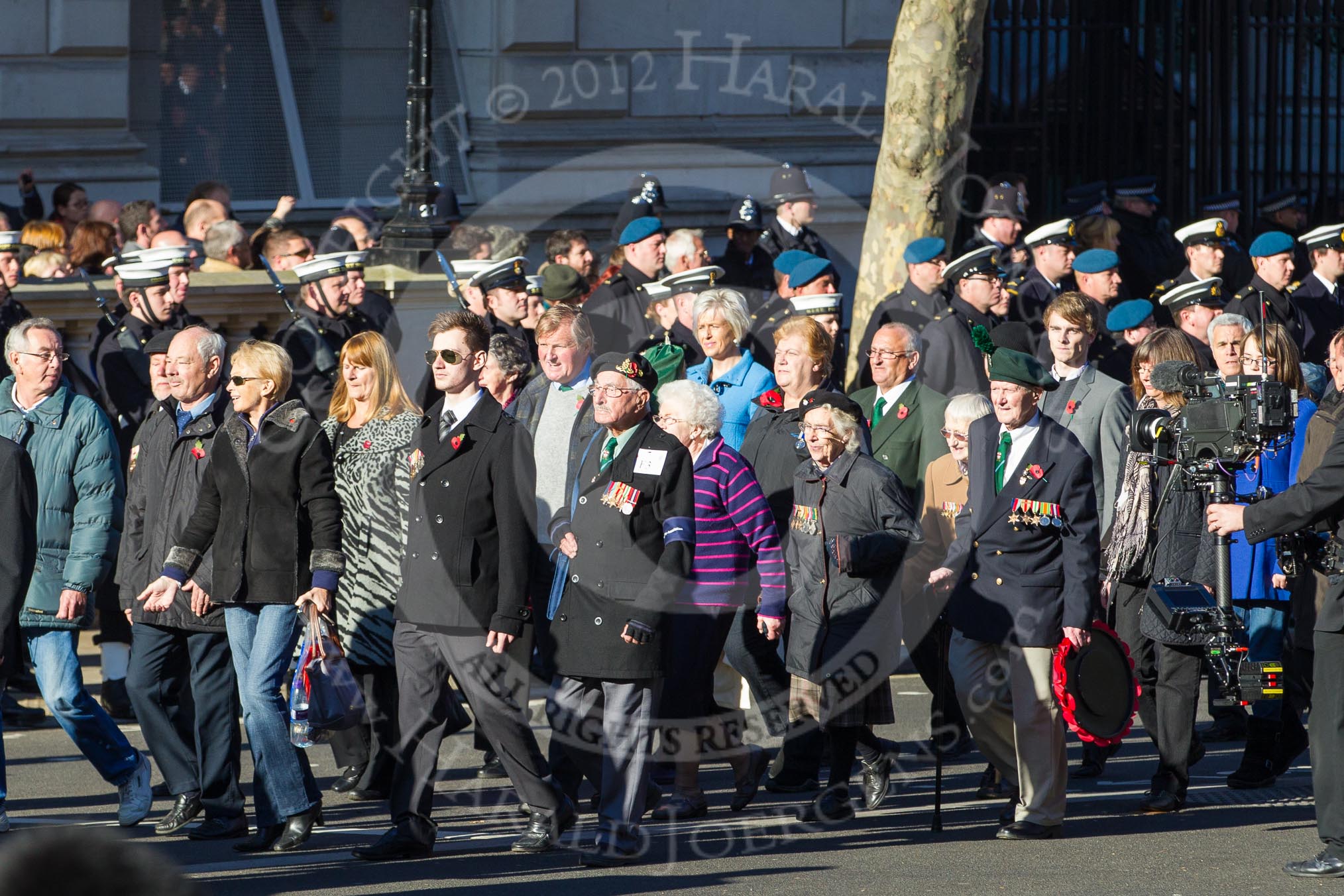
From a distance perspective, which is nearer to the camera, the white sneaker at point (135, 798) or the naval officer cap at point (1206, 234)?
the white sneaker at point (135, 798)

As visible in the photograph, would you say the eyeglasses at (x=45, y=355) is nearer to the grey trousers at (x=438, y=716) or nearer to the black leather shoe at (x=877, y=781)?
the grey trousers at (x=438, y=716)

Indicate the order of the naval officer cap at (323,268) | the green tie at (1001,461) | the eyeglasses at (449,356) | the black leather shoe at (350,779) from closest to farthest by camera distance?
the eyeglasses at (449,356) < the green tie at (1001,461) < the black leather shoe at (350,779) < the naval officer cap at (323,268)

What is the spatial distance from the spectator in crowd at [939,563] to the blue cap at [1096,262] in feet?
8.38

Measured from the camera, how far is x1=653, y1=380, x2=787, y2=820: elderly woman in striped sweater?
22.9ft

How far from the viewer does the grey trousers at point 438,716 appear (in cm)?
652

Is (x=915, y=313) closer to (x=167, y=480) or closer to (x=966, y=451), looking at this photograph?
(x=966, y=451)

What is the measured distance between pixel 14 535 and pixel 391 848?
65.6 inches

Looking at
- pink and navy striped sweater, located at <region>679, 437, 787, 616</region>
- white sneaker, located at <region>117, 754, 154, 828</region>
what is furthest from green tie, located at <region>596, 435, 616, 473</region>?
white sneaker, located at <region>117, 754, 154, 828</region>

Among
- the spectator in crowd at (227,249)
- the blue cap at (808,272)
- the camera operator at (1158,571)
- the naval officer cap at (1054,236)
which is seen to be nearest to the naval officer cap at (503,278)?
the blue cap at (808,272)

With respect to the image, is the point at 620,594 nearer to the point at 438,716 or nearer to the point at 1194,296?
the point at 438,716

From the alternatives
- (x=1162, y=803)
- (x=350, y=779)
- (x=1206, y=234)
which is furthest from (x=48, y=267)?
(x=1162, y=803)

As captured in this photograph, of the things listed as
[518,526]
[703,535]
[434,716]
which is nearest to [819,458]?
[703,535]

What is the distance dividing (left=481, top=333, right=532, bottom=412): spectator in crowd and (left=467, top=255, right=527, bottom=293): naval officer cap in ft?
6.38

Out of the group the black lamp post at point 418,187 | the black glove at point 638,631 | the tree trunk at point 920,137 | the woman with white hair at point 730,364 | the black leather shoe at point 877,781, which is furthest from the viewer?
the tree trunk at point 920,137
